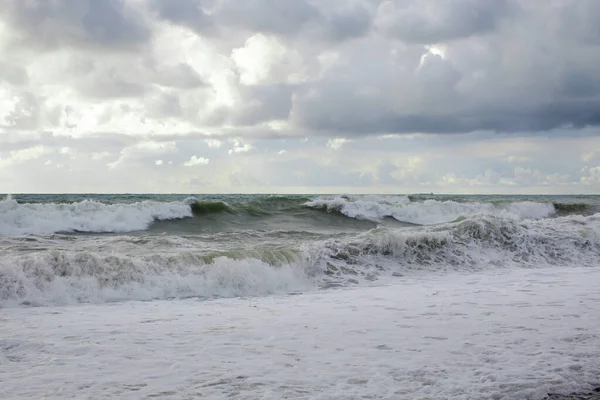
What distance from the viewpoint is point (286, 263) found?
1109cm

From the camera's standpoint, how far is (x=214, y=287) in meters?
9.63

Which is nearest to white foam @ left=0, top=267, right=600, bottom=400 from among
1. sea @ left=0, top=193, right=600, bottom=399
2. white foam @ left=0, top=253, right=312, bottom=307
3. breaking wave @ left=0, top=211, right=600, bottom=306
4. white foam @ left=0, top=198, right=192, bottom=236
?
sea @ left=0, top=193, right=600, bottom=399

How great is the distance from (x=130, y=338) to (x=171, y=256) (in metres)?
4.38

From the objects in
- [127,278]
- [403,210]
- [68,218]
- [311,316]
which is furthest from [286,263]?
[403,210]

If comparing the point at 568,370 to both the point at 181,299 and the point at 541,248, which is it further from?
the point at 541,248

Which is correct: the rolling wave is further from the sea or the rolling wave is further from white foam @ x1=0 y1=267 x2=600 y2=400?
white foam @ x1=0 y1=267 x2=600 y2=400

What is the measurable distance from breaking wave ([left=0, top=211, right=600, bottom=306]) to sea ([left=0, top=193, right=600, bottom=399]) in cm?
4

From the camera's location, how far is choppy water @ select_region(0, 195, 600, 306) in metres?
9.15

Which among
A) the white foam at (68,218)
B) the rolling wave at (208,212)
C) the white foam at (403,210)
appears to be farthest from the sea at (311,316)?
the white foam at (403,210)

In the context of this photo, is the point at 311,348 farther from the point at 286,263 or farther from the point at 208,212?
the point at 208,212

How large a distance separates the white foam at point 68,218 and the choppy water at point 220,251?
38 mm

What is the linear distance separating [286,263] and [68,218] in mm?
A: 11308

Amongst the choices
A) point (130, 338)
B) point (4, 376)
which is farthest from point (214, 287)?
point (4, 376)

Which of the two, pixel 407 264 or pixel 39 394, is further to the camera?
pixel 407 264
